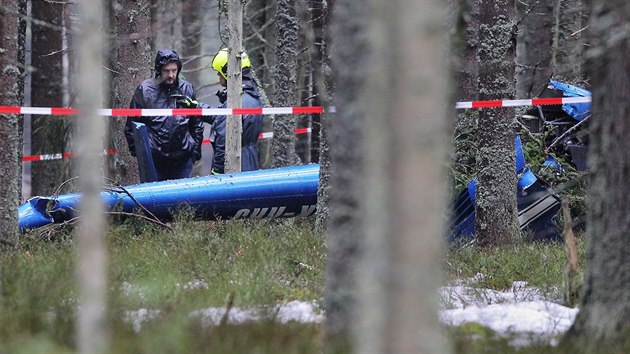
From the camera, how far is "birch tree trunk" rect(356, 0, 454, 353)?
2328 mm

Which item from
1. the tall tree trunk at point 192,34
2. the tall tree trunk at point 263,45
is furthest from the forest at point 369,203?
the tall tree trunk at point 192,34

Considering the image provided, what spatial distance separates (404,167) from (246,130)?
9608 millimetres

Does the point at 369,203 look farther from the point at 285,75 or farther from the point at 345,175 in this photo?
the point at 285,75

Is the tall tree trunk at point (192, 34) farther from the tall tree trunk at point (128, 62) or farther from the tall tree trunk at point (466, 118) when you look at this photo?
the tall tree trunk at point (466, 118)

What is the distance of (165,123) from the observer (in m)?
11.6

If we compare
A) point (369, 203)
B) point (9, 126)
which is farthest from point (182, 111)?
point (369, 203)

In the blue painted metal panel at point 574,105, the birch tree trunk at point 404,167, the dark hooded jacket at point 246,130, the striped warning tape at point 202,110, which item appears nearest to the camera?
the birch tree trunk at point 404,167

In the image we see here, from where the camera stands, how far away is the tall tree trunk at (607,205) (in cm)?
457

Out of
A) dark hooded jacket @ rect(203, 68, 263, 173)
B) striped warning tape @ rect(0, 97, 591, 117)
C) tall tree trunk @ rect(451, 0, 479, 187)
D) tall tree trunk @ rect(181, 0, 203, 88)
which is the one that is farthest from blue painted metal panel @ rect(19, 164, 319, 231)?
tall tree trunk @ rect(181, 0, 203, 88)

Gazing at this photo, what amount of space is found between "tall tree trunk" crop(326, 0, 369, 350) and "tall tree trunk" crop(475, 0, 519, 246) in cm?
485

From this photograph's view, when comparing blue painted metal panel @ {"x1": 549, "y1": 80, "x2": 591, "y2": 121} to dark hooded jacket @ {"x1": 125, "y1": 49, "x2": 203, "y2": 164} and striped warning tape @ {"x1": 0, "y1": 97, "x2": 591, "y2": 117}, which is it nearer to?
striped warning tape @ {"x1": 0, "y1": 97, "x2": 591, "y2": 117}

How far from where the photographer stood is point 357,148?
4.02 metres

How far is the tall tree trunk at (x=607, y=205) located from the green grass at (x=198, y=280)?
376mm

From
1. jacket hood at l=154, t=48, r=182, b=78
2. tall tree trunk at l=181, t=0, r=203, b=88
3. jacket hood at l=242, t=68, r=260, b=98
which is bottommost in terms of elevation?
jacket hood at l=242, t=68, r=260, b=98
